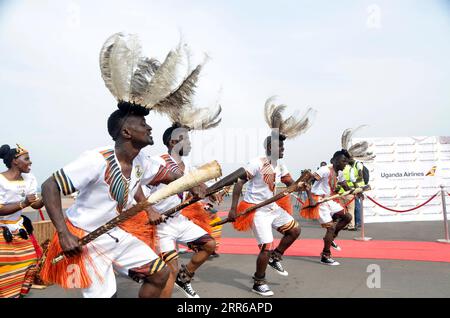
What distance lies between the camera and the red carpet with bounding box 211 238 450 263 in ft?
21.2

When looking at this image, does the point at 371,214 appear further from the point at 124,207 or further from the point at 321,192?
the point at 124,207

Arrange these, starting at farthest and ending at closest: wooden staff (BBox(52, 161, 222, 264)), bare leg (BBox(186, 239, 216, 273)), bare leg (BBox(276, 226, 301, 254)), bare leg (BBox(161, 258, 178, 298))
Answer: bare leg (BBox(276, 226, 301, 254)) → bare leg (BBox(186, 239, 216, 273)) → bare leg (BBox(161, 258, 178, 298)) → wooden staff (BBox(52, 161, 222, 264))

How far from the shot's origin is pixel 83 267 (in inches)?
101

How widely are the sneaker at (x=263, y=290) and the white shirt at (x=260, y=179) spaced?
3.75 ft

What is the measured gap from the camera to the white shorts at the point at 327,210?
21.1ft

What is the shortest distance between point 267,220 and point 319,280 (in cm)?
109

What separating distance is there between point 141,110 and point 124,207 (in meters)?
0.76

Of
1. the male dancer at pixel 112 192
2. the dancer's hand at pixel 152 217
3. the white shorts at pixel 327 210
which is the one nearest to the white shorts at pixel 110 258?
the male dancer at pixel 112 192

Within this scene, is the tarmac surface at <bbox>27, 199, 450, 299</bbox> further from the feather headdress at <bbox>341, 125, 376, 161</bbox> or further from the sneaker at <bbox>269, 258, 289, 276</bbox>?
the feather headdress at <bbox>341, 125, 376, 161</bbox>

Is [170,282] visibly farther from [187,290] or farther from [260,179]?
[260,179]

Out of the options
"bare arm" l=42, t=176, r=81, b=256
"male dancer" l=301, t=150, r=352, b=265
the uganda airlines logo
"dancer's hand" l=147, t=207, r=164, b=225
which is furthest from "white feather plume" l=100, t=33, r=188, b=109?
the uganda airlines logo

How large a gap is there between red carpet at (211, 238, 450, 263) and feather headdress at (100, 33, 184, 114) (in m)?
4.89

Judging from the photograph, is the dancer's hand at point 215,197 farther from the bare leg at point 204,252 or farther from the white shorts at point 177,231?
the bare leg at point 204,252

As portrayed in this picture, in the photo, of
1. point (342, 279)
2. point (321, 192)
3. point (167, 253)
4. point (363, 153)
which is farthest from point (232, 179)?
point (363, 153)
